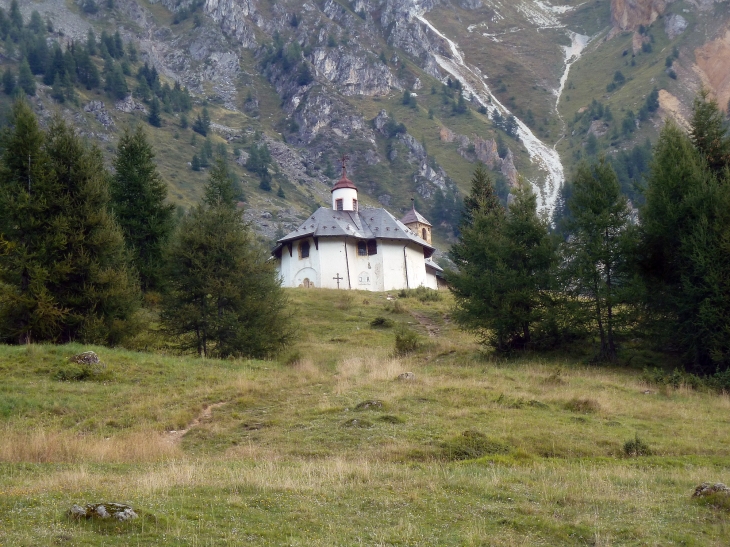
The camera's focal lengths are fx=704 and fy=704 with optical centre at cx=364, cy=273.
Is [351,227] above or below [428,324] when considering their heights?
above

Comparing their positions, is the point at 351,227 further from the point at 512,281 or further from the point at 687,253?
the point at 687,253

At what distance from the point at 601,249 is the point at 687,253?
326cm

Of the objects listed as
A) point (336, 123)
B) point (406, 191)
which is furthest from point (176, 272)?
point (336, 123)

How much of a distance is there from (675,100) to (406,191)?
76.9 meters

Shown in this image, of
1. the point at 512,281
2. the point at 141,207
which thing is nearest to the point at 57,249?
the point at 141,207

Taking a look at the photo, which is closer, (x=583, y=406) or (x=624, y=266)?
(x=583, y=406)

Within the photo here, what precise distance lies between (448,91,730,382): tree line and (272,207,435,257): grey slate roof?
1163 inches

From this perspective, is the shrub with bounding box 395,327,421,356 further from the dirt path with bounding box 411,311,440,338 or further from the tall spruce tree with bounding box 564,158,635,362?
the dirt path with bounding box 411,311,440,338

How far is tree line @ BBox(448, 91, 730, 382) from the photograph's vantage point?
2556 cm

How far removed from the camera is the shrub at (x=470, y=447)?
14.0 metres

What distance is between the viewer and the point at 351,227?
62250 mm

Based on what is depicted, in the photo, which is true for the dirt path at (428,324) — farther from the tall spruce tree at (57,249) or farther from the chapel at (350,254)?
the tall spruce tree at (57,249)

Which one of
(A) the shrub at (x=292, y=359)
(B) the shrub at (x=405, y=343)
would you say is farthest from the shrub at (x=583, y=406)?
(B) the shrub at (x=405, y=343)

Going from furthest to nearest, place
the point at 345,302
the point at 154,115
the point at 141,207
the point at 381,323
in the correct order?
the point at 154,115
the point at 345,302
the point at 381,323
the point at 141,207
